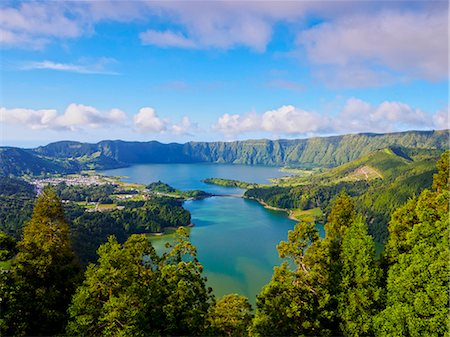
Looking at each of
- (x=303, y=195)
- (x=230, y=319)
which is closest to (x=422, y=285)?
(x=230, y=319)

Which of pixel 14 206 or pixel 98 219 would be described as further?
pixel 14 206

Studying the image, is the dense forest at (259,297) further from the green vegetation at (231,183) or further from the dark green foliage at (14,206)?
the green vegetation at (231,183)

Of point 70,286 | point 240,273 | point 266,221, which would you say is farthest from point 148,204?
point 70,286

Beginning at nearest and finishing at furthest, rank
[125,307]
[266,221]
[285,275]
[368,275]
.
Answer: [125,307], [368,275], [285,275], [266,221]

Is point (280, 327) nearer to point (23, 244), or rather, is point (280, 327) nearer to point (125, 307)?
point (125, 307)

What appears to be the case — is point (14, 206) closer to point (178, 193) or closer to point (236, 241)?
point (178, 193)
